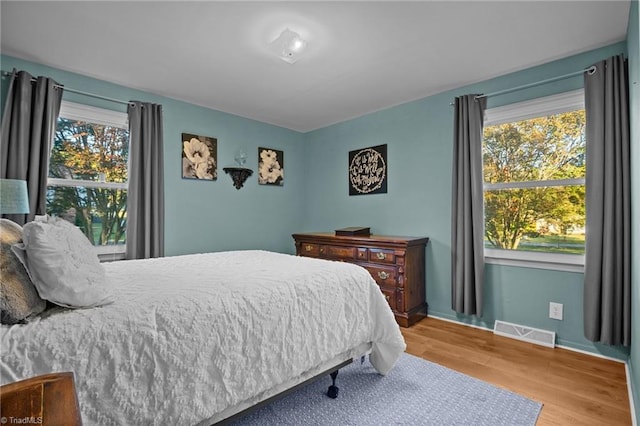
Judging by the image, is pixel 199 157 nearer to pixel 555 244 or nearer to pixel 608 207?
pixel 555 244

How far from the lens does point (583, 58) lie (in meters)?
2.51

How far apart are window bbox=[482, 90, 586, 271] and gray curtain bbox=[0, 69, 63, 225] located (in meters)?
3.97

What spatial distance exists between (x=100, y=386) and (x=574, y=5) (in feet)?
10.2

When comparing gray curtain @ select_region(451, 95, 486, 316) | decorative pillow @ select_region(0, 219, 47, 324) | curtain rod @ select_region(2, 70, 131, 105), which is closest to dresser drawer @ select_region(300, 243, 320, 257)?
gray curtain @ select_region(451, 95, 486, 316)

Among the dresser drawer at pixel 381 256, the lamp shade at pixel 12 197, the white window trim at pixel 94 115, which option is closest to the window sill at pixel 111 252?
the lamp shade at pixel 12 197

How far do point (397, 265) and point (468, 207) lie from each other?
879 millimetres

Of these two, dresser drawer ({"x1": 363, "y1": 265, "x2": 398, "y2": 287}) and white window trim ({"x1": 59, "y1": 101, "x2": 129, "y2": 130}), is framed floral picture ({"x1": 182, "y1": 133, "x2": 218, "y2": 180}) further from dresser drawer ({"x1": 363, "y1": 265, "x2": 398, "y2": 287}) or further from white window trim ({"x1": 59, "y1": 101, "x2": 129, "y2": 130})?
dresser drawer ({"x1": 363, "y1": 265, "x2": 398, "y2": 287})

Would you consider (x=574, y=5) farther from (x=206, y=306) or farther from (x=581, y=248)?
(x=206, y=306)

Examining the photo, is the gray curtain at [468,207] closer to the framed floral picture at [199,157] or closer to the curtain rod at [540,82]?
the curtain rod at [540,82]

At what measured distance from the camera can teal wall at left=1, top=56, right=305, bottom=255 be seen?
317 cm

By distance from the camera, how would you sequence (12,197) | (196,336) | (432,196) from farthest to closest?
(432,196) < (12,197) < (196,336)

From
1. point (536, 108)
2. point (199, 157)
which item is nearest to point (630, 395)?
point (536, 108)

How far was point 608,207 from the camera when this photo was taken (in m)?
2.26

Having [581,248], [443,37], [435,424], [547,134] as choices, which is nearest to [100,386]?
[435,424]
